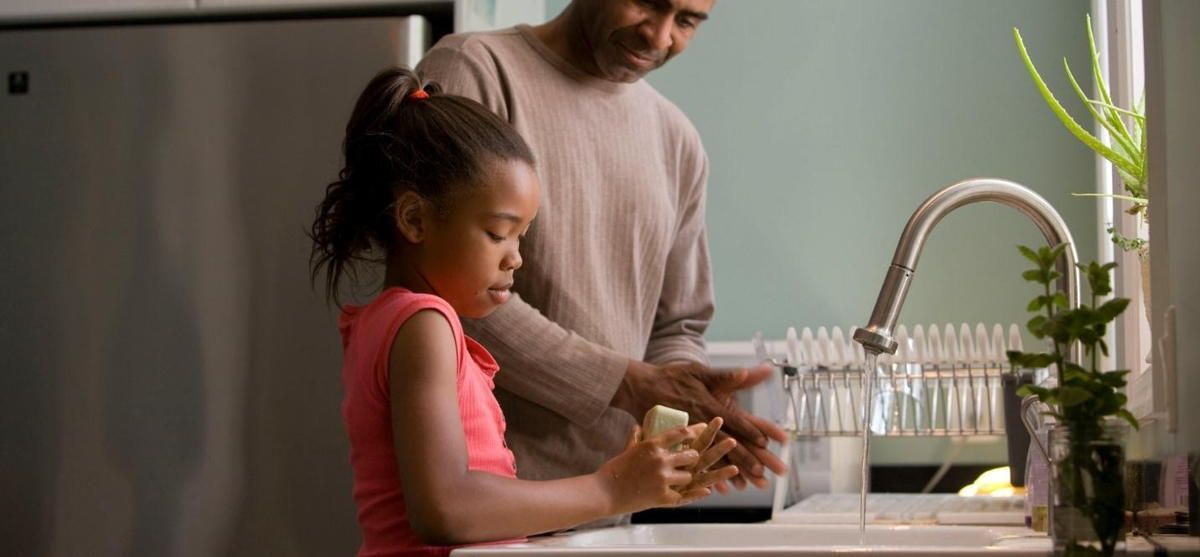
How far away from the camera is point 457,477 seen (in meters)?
1.00

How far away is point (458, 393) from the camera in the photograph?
1100 millimetres

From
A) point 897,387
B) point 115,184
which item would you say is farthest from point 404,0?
point 897,387

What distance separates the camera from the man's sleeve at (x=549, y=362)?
1513 mm

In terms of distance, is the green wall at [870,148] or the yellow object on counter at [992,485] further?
the green wall at [870,148]

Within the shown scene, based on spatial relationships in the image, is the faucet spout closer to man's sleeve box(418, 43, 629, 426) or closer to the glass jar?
the glass jar

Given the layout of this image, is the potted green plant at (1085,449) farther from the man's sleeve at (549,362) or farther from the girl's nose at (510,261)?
the man's sleeve at (549,362)

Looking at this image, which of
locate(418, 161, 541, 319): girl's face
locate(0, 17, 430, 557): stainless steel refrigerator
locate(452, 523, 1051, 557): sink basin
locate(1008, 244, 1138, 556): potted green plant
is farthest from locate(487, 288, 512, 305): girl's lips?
locate(0, 17, 430, 557): stainless steel refrigerator

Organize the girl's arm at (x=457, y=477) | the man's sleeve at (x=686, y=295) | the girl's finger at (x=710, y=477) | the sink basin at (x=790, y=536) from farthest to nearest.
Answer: the man's sleeve at (x=686, y=295), the sink basin at (x=790, y=536), the girl's finger at (x=710, y=477), the girl's arm at (x=457, y=477)

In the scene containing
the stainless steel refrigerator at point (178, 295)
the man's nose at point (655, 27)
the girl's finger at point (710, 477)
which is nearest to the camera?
the girl's finger at point (710, 477)

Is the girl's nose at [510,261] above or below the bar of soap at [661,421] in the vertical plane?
above

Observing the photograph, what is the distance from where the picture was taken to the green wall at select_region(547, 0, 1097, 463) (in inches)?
108

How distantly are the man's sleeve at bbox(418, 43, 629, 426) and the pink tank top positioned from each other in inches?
14.4

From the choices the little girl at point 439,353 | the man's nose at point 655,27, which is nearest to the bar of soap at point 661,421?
the little girl at point 439,353

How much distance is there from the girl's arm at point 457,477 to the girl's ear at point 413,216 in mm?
137
